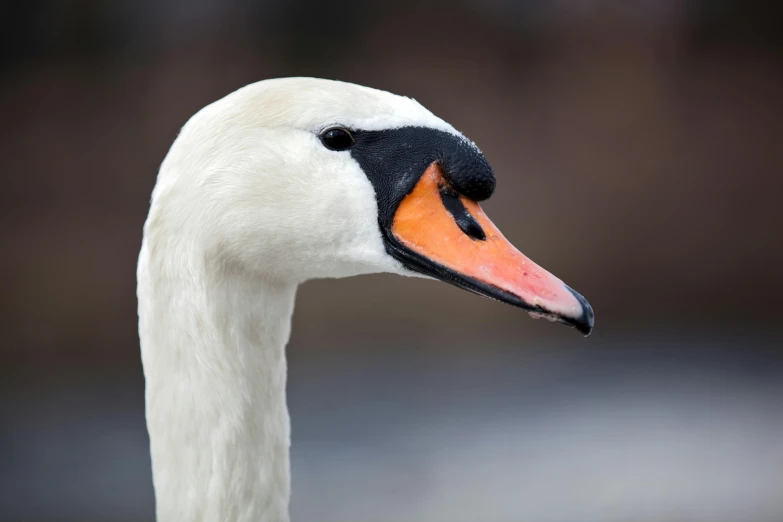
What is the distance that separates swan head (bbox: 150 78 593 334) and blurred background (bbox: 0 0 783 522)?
2.38 meters

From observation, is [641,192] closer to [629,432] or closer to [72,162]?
[629,432]

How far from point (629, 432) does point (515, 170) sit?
135cm

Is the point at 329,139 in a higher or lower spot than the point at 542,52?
lower

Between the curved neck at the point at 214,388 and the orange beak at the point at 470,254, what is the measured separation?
0.80 feet

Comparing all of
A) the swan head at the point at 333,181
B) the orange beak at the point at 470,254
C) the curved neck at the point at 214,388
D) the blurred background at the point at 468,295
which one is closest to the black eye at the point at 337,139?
the swan head at the point at 333,181

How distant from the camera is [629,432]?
12.2ft

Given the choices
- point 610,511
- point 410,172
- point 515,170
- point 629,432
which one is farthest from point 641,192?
point 410,172

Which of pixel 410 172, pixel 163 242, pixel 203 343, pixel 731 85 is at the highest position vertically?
pixel 731 85

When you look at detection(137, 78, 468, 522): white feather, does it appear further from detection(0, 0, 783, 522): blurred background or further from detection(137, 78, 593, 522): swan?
detection(0, 0, 783, 522): blurred background

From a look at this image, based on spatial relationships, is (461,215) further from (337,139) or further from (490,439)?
(490,439)

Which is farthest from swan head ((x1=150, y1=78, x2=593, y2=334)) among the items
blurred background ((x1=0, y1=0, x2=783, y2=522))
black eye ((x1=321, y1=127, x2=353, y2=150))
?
blurred background ((x1=0, y1=0, x2=783, y2=522))

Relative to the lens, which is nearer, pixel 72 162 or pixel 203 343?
pixel 203 343

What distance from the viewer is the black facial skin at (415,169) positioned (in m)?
1.17

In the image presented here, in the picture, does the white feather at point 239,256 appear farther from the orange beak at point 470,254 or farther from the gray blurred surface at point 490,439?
the gray blurred surface at point 490,439
